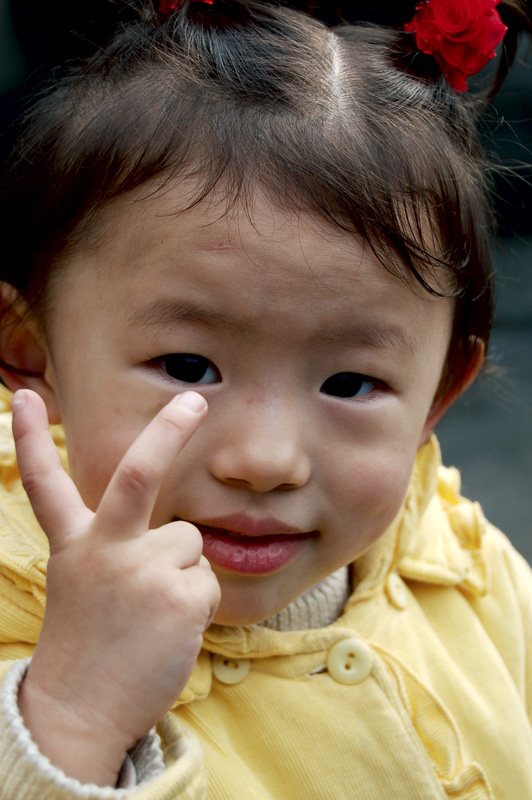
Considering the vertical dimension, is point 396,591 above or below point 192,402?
below

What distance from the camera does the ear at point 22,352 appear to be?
0.96m

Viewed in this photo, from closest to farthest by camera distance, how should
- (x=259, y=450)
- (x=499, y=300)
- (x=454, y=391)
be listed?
(x=259, y=450), (x=454, y=391), (x=499, y=300)

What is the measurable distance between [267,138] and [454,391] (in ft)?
1.51

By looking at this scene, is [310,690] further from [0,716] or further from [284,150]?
[284,150]

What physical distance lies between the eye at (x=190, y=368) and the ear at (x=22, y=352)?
0.64ft

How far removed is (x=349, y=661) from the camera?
0.94 metres

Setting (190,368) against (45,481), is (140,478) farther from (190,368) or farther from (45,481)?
(190,368)

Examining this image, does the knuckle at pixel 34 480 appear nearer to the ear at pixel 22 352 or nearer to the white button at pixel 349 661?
the ear at pixel 22 352

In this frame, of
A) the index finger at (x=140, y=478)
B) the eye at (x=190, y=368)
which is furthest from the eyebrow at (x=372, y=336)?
the index finger at (x=140, y=478)

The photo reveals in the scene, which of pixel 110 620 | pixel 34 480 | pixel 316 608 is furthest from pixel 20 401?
pixel 316 608

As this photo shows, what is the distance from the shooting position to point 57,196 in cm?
92

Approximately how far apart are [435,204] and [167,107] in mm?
287

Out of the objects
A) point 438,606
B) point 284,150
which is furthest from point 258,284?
point 438,606

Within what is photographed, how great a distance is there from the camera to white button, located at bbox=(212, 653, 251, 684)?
0.90 meters
